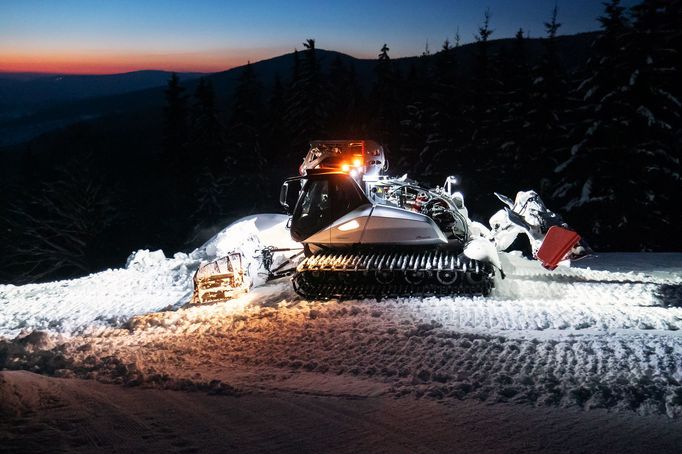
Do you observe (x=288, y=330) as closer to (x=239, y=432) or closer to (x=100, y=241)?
(x=239, y=432)

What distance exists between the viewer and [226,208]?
154 feet

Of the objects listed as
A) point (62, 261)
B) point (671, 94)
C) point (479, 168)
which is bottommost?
point (62, 261)

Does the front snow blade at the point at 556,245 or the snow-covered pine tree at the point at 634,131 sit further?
the snow-covered pine tree at the point at 634,131

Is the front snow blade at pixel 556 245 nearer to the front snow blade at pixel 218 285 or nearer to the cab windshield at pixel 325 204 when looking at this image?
the cab windshield at pixel 325 204

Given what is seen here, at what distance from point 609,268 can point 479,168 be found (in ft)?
85.4

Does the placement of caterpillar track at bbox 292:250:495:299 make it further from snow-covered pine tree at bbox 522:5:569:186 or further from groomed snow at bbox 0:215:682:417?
snow-covered pine tree at bbox 522:5:569:186

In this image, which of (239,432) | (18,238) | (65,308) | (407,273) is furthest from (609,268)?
(18,238)

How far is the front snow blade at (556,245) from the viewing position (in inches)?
355

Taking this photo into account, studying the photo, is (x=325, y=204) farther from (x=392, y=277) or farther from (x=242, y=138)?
(x=242, y=138)

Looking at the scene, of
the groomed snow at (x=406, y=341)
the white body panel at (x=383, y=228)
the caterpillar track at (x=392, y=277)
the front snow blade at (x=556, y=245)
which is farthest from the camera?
the white body panel at (x=383, y=228)

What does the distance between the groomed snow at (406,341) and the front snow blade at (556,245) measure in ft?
1.35

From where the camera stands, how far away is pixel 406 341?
20.5 ft

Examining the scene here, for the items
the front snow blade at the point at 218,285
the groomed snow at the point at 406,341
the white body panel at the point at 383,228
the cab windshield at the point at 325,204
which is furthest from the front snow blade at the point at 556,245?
the front snow blade at the point at 218,285

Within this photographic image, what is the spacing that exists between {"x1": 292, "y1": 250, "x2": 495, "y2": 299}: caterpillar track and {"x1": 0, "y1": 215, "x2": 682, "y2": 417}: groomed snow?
33cm
